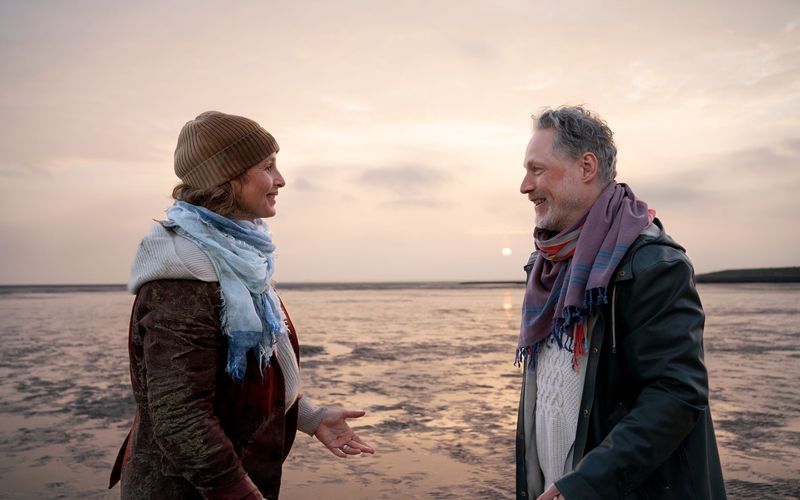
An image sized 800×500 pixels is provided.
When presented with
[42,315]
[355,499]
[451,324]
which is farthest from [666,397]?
[42,315]

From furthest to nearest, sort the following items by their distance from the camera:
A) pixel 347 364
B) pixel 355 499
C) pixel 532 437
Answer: pixel 347 364
pixel 355 499
pixel 532 437

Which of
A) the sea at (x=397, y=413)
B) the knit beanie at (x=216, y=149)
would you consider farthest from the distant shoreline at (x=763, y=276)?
the knit beanie at (x=216, y=149)

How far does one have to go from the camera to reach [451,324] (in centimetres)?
2008

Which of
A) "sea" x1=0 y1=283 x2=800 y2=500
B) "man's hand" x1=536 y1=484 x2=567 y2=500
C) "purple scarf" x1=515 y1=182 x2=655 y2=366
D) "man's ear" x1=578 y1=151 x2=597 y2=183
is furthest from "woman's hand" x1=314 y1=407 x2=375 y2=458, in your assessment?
"sea" x1=0 y1=283 x2=800 y2=500

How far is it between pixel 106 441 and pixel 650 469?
6.13 meters

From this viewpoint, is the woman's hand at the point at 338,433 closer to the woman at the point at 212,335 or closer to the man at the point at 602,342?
the woman at the point at 212,335

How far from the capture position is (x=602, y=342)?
2.26 meters

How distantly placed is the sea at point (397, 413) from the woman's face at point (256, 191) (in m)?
3.43

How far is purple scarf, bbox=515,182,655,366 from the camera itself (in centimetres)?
227

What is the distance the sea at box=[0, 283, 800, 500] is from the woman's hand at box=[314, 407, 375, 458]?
2.55m

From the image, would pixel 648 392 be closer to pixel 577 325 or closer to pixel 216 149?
pixel 577 325

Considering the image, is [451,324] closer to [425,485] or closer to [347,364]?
[347,364]

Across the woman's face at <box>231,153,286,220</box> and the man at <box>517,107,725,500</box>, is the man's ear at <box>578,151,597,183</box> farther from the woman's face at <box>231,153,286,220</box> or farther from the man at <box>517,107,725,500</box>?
the woman's face at <box>231,153,286,220</box>

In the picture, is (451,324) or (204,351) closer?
(204,351)
